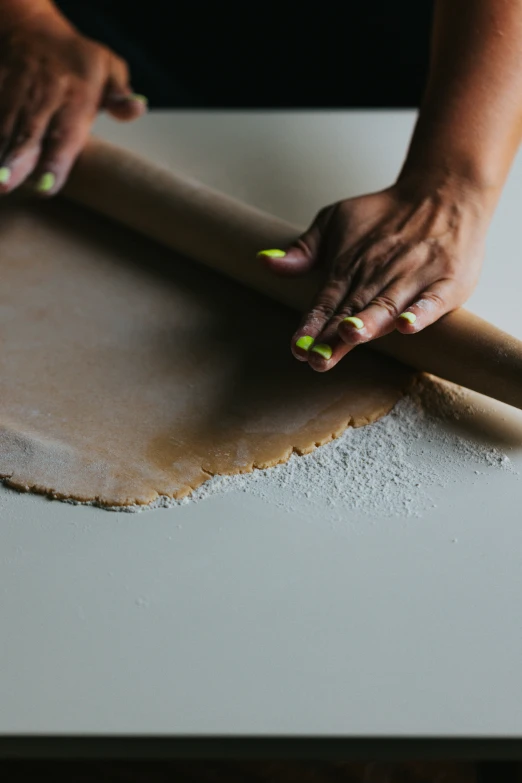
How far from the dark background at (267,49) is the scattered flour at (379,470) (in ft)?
4.54

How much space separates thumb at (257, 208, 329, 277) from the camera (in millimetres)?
1320

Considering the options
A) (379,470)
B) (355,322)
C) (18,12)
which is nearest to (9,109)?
(18,12)

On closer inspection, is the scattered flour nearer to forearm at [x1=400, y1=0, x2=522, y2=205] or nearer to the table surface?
the table surface

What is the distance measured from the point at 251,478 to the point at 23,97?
3.46 feet

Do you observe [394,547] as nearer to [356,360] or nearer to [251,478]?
[251,478]

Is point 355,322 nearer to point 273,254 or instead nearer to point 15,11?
point 273,254

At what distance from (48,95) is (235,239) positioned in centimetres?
59

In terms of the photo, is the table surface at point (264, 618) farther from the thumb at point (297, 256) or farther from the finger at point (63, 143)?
the finger at point (63, 143)

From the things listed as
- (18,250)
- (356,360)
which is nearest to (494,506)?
(356,360)

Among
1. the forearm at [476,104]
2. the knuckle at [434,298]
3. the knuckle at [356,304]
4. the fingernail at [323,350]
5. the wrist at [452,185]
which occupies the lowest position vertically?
the fingernail at [323,350]

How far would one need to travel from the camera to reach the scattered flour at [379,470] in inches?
42.0

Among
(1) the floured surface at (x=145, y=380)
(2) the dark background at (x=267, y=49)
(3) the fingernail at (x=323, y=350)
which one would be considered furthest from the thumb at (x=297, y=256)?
(2) the dark background at (x=267, y=49)

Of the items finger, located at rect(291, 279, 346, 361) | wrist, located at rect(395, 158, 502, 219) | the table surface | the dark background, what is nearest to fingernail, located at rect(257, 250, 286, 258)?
finger, located at rect(291, 279, 346, 361)

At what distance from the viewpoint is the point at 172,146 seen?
73.2 inches
